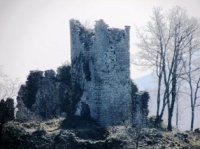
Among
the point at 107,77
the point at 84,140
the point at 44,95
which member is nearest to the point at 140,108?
the point at 107,77

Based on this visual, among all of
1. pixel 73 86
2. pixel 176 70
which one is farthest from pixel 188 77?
pixel 73 86

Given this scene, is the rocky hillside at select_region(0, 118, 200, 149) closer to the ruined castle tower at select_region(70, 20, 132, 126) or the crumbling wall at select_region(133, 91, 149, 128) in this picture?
the crumbling wall at select_region(133, 91, 149, 128)

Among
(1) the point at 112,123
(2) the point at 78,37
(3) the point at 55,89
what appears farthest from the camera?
(3) the point at 55,89

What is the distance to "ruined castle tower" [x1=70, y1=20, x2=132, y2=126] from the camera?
2411 cm

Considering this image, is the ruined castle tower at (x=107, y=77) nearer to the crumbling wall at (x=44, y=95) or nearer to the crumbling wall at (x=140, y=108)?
the crumbling wall at (x=140, y=108)

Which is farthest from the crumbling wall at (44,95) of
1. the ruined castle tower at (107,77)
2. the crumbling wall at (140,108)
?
the crumbling wall at (140,108)

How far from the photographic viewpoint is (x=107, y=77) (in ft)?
79.6

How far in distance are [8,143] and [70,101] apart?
9.87 meters

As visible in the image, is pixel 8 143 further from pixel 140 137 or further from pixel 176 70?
pixel 176 70

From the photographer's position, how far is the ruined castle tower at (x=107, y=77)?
24109mm

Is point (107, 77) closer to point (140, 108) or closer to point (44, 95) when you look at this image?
point (140, 108)

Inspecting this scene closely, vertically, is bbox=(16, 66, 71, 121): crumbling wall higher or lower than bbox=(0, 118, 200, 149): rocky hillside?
higher

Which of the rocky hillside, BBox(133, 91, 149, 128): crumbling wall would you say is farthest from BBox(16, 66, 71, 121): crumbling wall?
the rocky hillside

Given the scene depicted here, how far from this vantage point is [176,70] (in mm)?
27688
